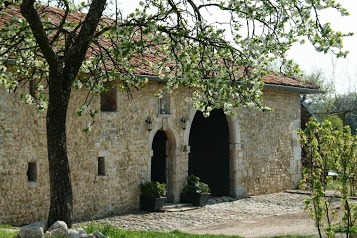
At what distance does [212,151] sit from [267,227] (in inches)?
239

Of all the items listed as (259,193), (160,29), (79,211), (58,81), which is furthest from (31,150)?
(259,193)

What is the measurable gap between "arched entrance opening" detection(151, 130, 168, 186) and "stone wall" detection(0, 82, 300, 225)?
0.23 metres

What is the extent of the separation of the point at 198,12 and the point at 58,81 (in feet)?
7.64

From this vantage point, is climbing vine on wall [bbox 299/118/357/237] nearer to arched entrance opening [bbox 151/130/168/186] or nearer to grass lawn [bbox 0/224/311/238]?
grass lawn [bbox 0/224/311/238]

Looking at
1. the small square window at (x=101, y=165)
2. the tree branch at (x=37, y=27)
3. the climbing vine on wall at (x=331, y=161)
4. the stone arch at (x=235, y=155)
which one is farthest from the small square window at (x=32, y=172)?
the stone arch at (x=235, y=155)

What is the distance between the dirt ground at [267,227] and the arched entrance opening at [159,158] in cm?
314

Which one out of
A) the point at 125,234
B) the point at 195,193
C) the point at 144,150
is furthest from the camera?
the point at 195,193

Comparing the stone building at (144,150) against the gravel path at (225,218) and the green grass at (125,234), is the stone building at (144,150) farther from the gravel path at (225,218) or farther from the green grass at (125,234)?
the green grass at (125,234)

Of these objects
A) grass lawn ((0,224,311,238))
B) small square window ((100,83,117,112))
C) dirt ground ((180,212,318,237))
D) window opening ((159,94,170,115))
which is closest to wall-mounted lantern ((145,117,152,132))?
window opening ((159,94,170,115))

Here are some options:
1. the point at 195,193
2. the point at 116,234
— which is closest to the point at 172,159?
the point at 195,193

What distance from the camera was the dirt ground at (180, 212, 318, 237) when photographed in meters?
13.0

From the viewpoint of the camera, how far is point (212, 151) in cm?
1983

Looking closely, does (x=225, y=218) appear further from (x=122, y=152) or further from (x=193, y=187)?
(x=122, y=152)

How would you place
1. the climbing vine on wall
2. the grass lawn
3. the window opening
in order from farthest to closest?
the window opening → the grass lawn → the climbing vine on wall
